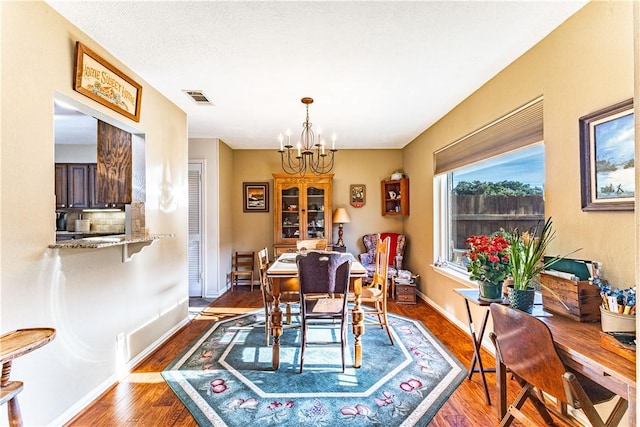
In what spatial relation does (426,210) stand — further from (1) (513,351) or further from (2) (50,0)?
(2) (50,0)

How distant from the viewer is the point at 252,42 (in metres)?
2.11

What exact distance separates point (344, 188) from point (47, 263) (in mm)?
4391

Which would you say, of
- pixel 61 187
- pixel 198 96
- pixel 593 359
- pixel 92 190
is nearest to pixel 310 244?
pixel 198 96

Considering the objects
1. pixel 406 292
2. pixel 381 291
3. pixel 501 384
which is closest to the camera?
pixel 501 384

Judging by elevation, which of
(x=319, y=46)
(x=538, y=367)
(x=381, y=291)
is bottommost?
(x=381, y=291)

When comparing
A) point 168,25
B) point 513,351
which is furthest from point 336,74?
point 513,351

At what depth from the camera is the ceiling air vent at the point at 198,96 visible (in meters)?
3.00

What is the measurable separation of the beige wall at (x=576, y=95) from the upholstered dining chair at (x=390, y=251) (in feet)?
8.98

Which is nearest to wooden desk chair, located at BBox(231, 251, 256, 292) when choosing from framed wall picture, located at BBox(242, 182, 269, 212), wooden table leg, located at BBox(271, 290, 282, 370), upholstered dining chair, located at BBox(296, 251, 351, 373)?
framed wall picture, located at BBox(242, 182, 269, 212)

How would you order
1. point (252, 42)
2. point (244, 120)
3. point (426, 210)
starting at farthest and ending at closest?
point (426, 210), point (244, 120), point (252, 42)

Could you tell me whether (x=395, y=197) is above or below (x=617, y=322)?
above

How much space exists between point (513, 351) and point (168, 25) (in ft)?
8.79

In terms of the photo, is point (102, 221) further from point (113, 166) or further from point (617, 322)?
point (617, 322)

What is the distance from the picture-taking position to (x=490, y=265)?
1950mm
